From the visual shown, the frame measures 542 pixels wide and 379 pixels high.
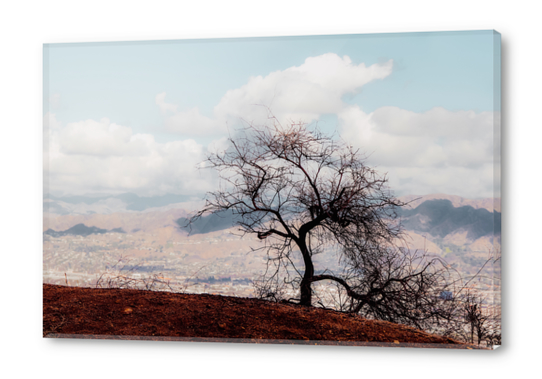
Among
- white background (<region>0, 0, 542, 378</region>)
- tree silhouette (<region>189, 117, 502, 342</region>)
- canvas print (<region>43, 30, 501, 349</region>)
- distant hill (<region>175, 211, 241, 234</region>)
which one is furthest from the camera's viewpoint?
distant hill (<region>175, 211, 241, 234</region>)

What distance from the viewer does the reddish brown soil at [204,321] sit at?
136 inches

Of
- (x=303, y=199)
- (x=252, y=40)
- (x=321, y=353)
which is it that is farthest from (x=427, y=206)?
(x=252, y=40)

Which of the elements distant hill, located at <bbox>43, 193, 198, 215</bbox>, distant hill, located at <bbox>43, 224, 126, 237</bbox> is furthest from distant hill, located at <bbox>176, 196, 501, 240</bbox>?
distant hill, located at <bbox>43, 224, 126, 237</bbox>

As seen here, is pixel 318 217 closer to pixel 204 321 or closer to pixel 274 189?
pixel 274 189

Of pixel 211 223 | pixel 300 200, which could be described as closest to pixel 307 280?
pixel 300 200

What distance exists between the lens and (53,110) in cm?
376

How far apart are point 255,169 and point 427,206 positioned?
137cm

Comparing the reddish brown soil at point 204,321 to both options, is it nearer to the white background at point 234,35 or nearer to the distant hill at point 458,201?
the white background at point 234,35

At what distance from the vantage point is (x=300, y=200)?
3.70 meters

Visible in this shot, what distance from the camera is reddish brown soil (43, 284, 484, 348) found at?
3.45 metres

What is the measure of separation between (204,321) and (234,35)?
2.26m

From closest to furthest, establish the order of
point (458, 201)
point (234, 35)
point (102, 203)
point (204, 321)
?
point (458, 201)
point (204, 321)
point (234, 35)
point (102, 203)

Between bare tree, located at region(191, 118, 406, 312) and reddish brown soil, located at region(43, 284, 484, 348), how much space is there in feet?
0.74

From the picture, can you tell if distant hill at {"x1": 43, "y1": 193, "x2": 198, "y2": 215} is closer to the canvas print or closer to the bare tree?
the canvas print
